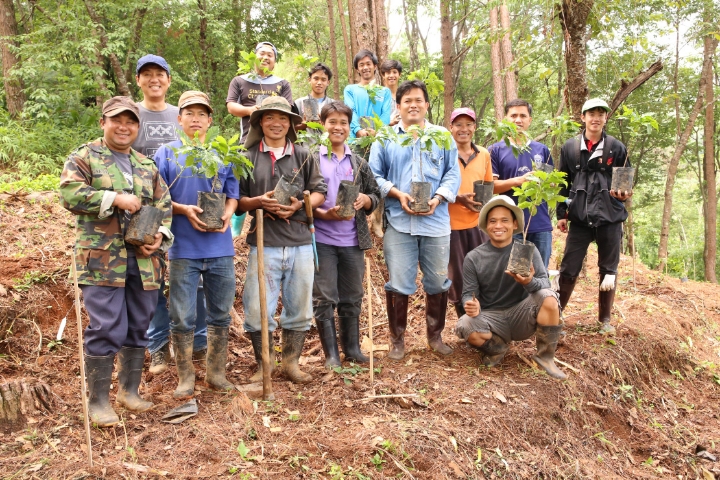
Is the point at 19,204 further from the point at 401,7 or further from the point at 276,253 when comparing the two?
the point at 401,7

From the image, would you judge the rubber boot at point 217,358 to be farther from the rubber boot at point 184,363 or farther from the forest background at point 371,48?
the forest background at point 371,48

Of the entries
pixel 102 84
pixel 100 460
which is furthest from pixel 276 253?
pixel 102 84

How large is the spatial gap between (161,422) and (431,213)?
273 cm

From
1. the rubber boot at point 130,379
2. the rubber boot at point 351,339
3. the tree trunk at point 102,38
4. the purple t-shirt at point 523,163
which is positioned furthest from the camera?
the tree trunk at point 102,38

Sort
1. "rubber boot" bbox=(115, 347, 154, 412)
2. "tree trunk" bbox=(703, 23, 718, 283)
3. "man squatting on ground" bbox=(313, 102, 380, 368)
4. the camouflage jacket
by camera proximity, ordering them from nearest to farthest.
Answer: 1. the camouflage jacket
2. "rubber boot" bbox=(115, 347, 154, 412)
3. "man squatting on ground" bbox=(313, 102, 380, 368)
4. "tree trunk" bbox=(703, 23, 718, 283)

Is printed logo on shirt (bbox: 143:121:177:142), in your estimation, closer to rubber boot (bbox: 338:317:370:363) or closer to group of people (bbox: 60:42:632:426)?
group of people (bbox: 60:42:632:426)

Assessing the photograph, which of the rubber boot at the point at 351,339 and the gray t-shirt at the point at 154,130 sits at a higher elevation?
the gray t-shirt at the point at 154,130

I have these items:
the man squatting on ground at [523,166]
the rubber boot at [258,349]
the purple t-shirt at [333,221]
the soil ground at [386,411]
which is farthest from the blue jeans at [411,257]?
the rubber boot at [258,349]

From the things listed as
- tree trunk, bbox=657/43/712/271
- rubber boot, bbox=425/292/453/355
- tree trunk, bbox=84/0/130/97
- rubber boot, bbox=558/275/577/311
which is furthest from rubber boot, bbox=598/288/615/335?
tree trunk, bbox=657/43/712/271

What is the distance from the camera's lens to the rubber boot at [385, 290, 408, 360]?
500 centimetres

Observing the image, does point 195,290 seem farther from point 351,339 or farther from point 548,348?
point 548,348

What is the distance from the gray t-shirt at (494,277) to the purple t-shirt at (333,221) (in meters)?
1.12

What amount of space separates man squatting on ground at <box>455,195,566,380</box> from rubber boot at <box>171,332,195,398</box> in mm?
2340

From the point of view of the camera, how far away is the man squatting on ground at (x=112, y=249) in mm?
3461
